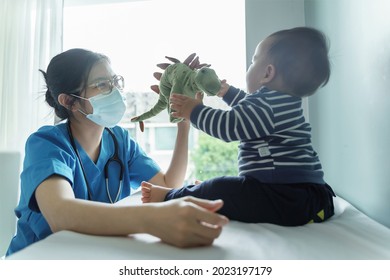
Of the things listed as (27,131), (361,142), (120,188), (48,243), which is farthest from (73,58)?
(361,142)

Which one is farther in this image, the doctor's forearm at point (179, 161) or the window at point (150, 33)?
the window at point (150, 33)

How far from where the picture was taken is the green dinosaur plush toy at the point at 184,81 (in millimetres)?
880

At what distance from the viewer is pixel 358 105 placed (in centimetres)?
91

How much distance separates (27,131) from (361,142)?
61.7 inches

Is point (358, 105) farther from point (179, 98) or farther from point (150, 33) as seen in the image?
point (150, 33)

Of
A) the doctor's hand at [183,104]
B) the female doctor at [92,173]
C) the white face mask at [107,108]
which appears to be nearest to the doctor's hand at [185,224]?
the female doctor at [92,173]

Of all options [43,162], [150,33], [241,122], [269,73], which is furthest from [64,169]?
[150,33]

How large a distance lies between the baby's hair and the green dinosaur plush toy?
0.19 meters

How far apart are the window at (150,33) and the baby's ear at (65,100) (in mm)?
333

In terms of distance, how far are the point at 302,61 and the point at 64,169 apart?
70 centimetres

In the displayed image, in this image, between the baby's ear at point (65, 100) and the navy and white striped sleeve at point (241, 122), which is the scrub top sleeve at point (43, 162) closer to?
the baby's ear at point (65, 100)

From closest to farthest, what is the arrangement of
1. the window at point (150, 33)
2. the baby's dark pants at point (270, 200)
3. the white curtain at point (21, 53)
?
the baby's dark pants at point (270, 200)
the window at point (150, 33)
the white curtain at point (21, 53)

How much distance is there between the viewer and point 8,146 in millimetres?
1625

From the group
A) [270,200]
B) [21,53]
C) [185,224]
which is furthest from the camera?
[21,53]
